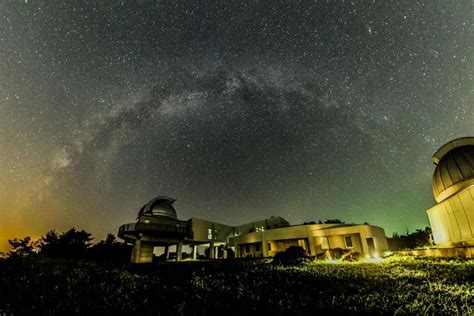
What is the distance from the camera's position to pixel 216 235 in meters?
50.8

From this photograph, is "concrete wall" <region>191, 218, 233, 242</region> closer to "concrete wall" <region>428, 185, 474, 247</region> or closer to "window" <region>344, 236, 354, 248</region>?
"window" <region>344, 236, 354, 248</region>

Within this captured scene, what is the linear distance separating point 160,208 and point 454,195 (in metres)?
39.0

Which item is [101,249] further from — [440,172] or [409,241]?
[409,241]

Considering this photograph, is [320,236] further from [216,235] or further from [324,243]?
[216,235]

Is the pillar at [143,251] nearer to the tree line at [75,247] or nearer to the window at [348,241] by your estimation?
the tree line at [75,247]

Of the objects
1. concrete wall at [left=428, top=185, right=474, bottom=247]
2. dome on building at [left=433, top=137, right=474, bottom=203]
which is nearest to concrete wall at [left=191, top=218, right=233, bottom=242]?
concrete wall at [left=428, top=185, right=474, bottom=247]

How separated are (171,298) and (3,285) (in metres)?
4.21

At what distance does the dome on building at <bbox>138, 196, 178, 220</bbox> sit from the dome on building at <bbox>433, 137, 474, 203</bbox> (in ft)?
125

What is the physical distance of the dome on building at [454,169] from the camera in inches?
875

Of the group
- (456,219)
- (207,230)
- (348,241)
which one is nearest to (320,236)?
(348,241)

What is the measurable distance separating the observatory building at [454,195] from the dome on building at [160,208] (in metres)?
37.2

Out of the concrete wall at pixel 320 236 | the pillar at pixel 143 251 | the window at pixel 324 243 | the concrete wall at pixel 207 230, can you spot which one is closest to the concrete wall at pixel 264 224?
the concrete wall at pixel 207 230

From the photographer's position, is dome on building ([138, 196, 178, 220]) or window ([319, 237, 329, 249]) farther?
window ([319, 237, 329, 249])

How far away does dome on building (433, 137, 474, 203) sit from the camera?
875 inches
